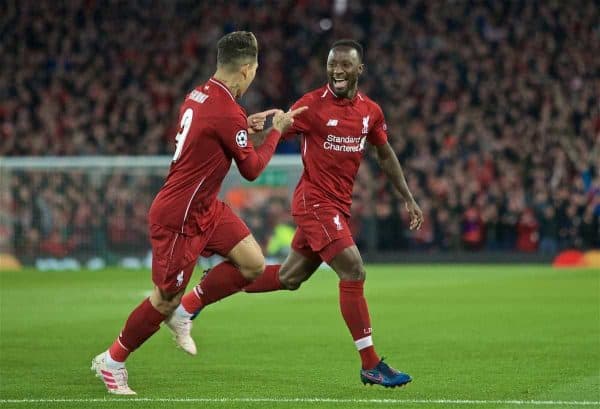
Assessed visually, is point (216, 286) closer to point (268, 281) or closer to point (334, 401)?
point (268, 281)

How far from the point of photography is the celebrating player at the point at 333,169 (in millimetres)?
9055

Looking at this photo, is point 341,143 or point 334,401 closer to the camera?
point 334,401

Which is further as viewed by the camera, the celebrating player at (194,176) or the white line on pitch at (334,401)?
the celebrating player at (194,176)

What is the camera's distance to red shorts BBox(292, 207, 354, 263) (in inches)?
353

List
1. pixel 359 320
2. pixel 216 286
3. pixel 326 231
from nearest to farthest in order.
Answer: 1. pixel 359 320
2. pixel 326 231
3. pixel 216 286

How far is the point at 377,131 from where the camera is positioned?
952 centimetres

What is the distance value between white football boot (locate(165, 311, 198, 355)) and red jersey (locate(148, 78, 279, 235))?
3.15ft

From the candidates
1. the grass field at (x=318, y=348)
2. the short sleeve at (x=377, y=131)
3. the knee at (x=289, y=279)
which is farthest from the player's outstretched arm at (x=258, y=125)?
the grass field at (x=318, y=348)

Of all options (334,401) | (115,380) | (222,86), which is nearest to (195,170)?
(222,86)

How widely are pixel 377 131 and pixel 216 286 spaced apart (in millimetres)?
1709

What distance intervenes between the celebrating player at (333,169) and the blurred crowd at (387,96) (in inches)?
613

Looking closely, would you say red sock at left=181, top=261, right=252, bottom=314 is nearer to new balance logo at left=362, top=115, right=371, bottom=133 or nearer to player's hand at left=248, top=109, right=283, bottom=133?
player's hand at left=248, top=109, right=283, bottom=133

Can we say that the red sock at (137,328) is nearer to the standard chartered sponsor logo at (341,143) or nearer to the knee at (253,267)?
the knee at (253,267)

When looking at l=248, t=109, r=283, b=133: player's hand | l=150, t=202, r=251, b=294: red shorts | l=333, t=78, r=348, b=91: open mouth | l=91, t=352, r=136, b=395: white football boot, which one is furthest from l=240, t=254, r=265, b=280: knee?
l=333, t=78, r=348, b=91: open mouth
